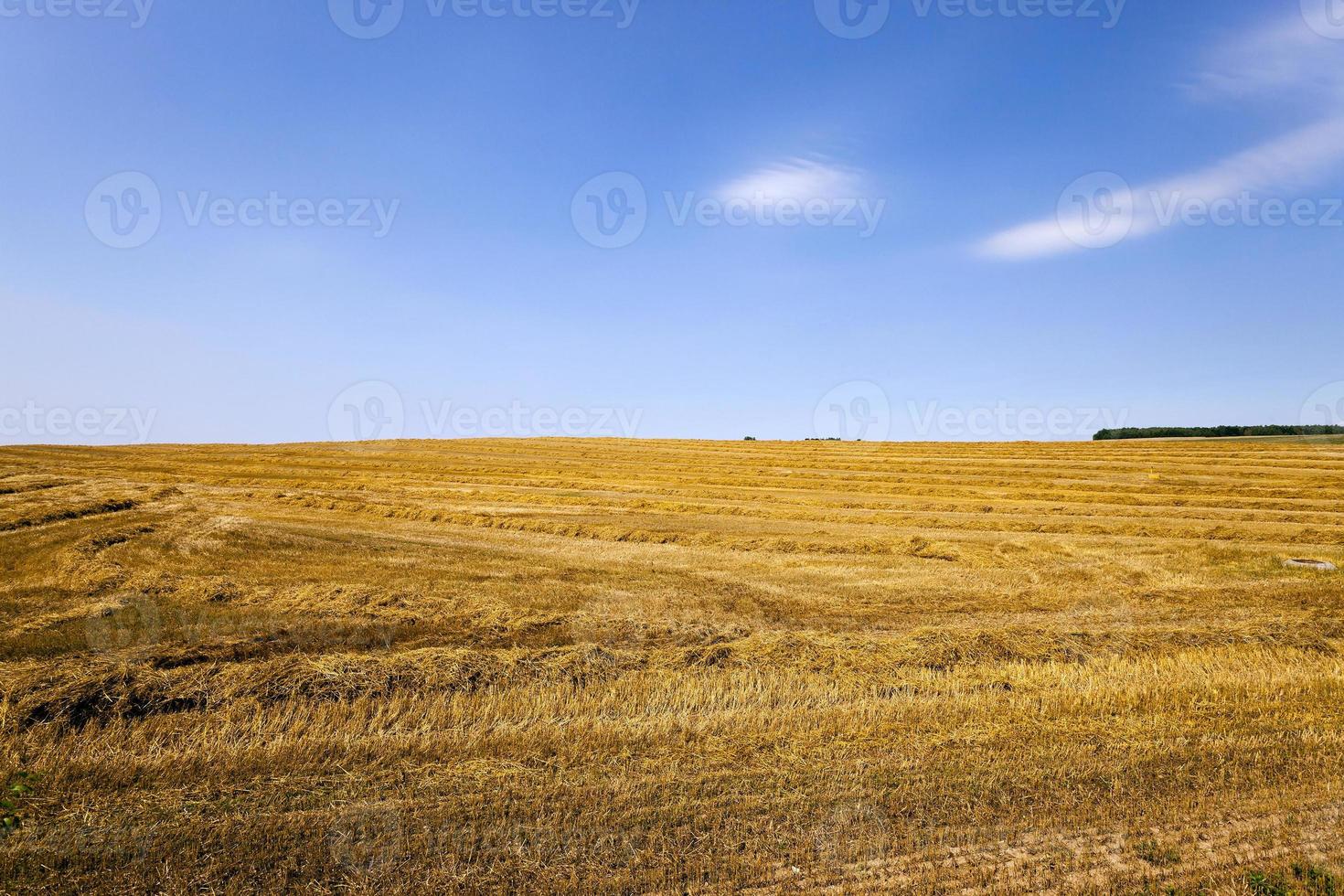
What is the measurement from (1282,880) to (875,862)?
100 inches

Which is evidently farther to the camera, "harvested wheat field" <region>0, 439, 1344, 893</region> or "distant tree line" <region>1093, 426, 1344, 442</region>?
"distant tree line" <region>1093, 426, 1344, 442</region>

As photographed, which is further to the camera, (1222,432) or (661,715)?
(1222,432)

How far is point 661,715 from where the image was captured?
695cm

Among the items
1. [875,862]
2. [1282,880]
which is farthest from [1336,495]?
[875,862]

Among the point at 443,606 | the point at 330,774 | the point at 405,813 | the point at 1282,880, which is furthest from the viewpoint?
the point at 443,606

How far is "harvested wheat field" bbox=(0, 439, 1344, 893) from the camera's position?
4773mm

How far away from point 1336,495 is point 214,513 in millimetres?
34235

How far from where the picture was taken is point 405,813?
5.14 m

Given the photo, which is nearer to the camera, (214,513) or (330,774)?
(330,774)

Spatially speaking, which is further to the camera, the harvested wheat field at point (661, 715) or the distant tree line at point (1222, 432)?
the distant tree line at point (1222, 432)

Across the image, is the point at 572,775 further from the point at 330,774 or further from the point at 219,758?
the point at 219,758

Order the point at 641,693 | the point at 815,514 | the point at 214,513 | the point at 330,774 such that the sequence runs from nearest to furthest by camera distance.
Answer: the point at 330,774 < the point at 641,693 < the point at 214,513 < the point at 815,514

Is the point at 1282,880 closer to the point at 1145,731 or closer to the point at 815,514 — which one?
the point at 1145,731

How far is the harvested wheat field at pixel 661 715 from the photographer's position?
4.77 meters
